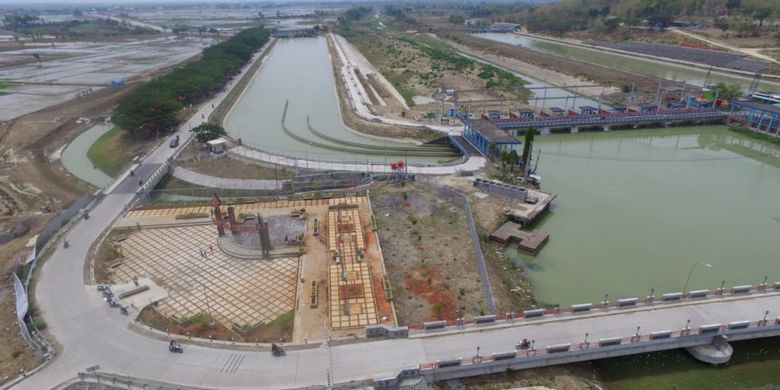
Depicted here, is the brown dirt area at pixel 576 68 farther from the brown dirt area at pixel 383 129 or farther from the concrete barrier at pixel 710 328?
the concrete barrier at pixel 710 328

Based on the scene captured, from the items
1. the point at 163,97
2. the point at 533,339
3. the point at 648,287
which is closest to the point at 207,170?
the point at 163,97

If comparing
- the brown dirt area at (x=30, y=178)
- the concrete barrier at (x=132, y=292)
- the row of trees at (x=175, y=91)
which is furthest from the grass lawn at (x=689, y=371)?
the row of trees at (x=175, y=91)

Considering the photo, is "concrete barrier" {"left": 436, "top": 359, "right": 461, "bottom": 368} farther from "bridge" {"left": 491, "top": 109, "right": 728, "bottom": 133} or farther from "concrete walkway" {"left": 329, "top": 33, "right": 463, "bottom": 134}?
"bridge" {"left": 491, "top": 109, "right": 728, "bottom": 133}

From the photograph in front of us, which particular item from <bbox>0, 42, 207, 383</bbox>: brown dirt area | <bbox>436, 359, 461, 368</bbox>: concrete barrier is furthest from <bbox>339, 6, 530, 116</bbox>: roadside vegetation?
<bbox>436, 359, 461, 368</bbox>: concrete barrier

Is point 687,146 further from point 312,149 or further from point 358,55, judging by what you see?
point 358,55

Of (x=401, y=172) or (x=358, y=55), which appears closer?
(x=401, y=172)

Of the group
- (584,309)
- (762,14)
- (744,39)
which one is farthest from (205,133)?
(762,14)
